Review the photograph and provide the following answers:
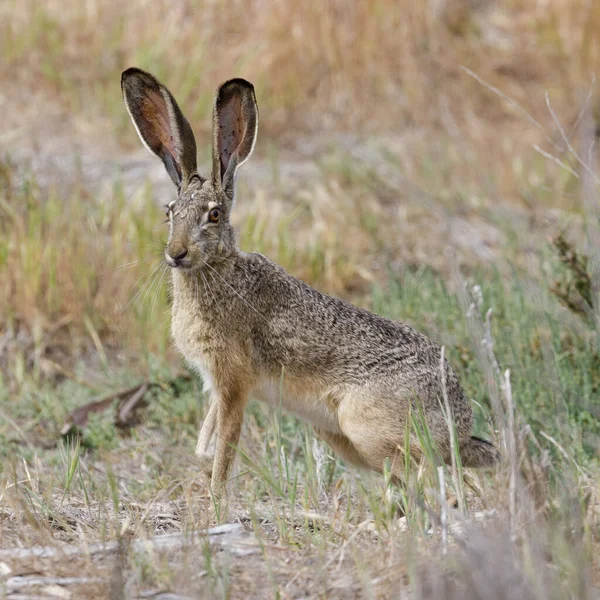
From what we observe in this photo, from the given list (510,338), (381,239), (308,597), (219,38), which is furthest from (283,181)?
(308,597)

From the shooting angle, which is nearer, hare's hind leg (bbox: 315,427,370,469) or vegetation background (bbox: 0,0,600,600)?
vegetation background (bbox: 0,0,600,600)

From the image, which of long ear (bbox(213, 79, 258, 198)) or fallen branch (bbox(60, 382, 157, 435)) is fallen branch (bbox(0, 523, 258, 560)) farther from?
fallen branch (bbox(60, 382, 157, 435))

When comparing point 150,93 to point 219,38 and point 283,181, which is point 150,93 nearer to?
point 283,181

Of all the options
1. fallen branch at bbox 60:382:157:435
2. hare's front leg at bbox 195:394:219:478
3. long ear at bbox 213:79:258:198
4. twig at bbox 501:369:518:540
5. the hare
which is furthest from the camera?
fallen branch at bbox 60:382:157:435

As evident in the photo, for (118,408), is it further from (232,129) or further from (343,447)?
(232,129)

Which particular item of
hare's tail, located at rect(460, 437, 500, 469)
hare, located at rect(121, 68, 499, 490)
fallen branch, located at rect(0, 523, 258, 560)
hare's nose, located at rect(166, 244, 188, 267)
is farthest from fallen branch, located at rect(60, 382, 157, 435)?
fallen branch, located at rect(0, 523, 258, 560)

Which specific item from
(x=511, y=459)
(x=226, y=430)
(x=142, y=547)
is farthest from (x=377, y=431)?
(x=142, y=547)

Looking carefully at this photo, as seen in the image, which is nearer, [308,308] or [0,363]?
[308,308]

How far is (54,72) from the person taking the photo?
30.6ft

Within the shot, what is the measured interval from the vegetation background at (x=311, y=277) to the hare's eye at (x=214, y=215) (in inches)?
13.5

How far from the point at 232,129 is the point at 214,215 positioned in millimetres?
382

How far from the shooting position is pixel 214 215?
14.1 feet

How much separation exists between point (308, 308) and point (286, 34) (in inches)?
217

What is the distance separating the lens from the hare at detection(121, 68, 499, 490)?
4211mm
